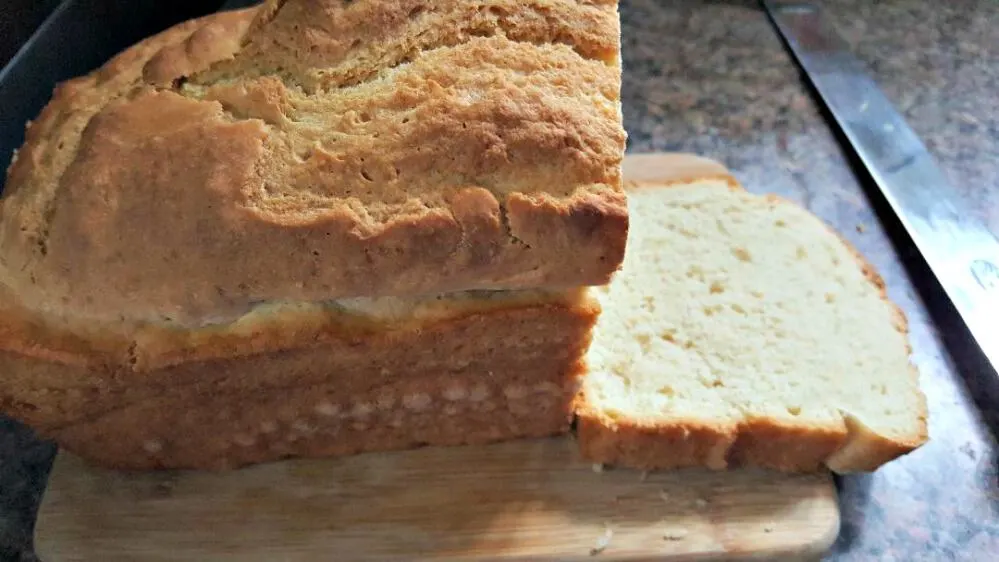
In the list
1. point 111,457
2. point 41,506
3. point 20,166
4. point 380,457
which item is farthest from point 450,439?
point 20,166

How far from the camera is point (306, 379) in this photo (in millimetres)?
1563

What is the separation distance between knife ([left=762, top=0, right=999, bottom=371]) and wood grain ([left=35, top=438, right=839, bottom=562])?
733mm

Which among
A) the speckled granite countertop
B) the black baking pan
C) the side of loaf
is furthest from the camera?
the black baking pan

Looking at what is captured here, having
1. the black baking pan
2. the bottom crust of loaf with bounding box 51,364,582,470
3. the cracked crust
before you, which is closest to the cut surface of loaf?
the bottom crust of loaf with bounding box 51,364,582,470

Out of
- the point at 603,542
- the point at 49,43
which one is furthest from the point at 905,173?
the point at 49,43

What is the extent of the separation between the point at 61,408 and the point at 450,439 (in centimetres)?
79

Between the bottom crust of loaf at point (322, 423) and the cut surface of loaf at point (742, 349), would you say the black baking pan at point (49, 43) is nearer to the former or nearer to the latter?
the bottom crust of loaf at point (322, 423)

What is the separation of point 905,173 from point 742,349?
973 mm

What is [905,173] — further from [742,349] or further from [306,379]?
[306,379]

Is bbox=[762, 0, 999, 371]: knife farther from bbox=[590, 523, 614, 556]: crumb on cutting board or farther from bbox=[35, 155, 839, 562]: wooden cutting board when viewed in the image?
bbox=[590, 523, 614, 556]: crumb on cutting board

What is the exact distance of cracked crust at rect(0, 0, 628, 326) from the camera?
1.34 metres

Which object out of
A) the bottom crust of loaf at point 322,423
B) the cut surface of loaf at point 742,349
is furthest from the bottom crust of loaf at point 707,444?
the bottom crust of loaf at point 322,423

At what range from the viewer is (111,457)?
166cm

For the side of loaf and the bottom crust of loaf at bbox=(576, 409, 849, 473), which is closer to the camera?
the side of loaf
